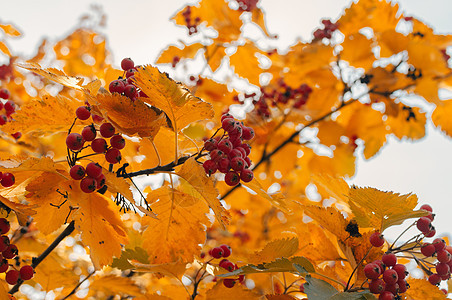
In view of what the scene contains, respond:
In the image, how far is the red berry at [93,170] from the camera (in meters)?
1.13

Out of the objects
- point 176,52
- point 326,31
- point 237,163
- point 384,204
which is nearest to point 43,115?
point 237,163

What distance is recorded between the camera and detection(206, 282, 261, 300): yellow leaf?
1.41 meters

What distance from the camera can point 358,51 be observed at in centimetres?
294

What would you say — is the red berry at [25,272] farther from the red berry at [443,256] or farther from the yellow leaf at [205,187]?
the red berry at [443,256]

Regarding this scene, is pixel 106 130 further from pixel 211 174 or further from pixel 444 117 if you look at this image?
pixel 444 117

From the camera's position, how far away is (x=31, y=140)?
2213mm

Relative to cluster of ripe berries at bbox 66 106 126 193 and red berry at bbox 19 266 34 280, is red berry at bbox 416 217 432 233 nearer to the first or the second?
cluster of ripe berries at bbox 66 106 126 193

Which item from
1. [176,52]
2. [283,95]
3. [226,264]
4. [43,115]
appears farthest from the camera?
[283,95]

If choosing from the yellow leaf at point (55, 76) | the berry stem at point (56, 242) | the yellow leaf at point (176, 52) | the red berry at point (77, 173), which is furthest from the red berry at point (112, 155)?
the yellow leaf at point (176, 52)

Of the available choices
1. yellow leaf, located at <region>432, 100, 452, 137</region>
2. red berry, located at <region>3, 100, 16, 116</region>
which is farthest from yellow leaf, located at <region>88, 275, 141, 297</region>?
yellow leaf, located at <region>432, 100, 452, 137</region>

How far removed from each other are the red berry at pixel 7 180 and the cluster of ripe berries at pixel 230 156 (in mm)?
649

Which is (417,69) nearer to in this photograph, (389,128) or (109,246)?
(389,128)

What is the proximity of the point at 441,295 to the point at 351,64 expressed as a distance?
2038 millimetres

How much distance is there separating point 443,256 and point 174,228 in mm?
1036
